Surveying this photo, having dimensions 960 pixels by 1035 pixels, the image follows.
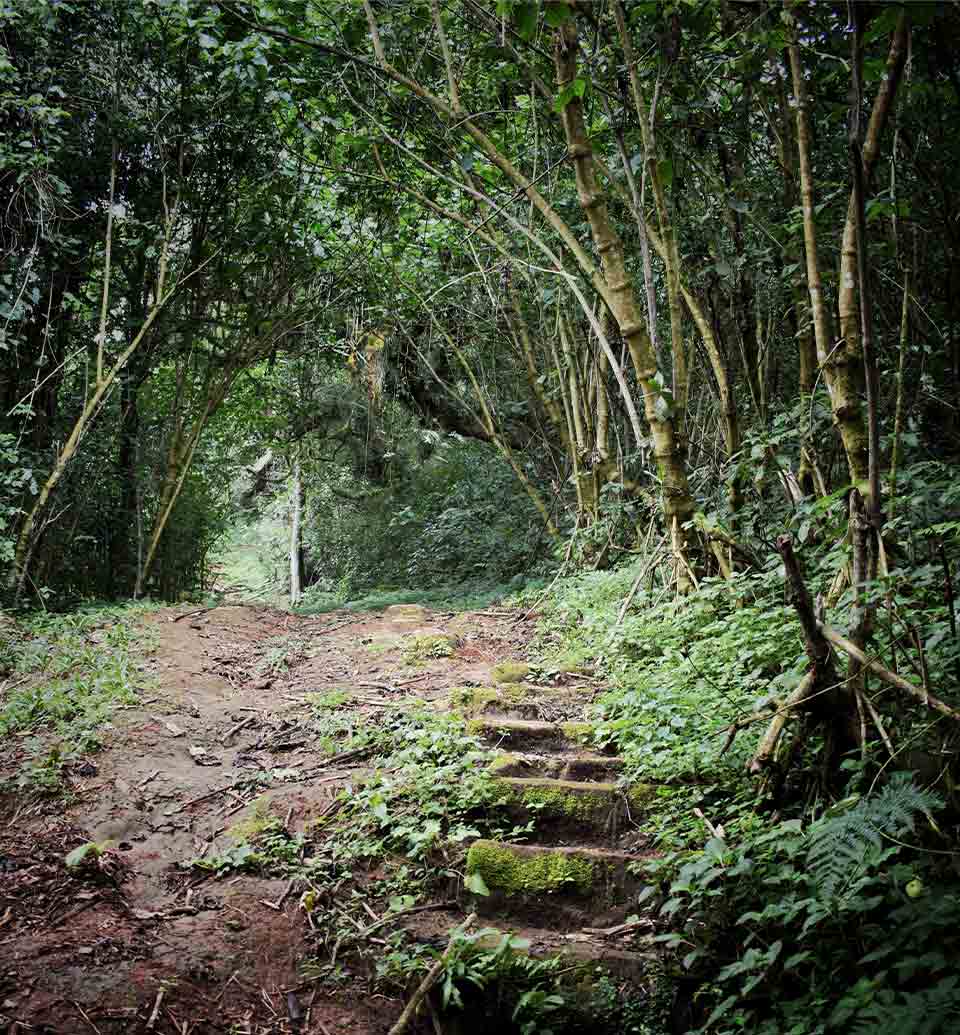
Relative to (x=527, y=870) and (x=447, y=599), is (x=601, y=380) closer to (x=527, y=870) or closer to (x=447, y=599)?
(x=447, y=599)

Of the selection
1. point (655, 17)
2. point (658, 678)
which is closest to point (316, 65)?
point (655, 17)

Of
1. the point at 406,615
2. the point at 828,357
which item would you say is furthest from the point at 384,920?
the point at 406,615

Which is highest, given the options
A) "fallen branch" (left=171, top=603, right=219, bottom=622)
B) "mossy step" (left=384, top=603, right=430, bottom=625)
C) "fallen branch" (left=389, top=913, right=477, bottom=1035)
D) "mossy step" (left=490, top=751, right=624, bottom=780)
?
"fallen branch" (left=171, top=603, right=219, bottom=622)

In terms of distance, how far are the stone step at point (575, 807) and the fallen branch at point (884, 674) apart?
1060 millimetres

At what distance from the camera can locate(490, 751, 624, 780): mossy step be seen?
3.48 meters

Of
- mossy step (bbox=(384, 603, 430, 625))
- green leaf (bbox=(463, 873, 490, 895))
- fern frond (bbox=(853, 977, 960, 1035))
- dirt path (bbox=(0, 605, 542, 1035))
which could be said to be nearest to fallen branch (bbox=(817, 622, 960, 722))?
fern frond (bbox=(853, 977, 960, 1035))

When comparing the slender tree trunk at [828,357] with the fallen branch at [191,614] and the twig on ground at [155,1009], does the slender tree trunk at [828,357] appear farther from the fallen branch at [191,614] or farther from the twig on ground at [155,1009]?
the fallen branch at [191,614]

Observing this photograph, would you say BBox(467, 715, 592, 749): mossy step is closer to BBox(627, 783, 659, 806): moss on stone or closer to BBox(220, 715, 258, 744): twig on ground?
BBox(627, 783, 659, 806): moss on stone

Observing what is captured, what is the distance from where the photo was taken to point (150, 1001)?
2414 millimetres

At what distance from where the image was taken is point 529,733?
12.6 feet

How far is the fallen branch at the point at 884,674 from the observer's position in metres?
2.23

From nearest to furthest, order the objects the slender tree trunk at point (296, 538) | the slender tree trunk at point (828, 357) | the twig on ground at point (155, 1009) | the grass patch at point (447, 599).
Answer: the twig on ground at point (155, 1009) → the slender tree trunk at point (828, 357) → the grass patch at point (447, 599) → the slender tree trunk at point (296, 538)

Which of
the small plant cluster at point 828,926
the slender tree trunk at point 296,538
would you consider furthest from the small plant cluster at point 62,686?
the slender tree trunk at point 296,538

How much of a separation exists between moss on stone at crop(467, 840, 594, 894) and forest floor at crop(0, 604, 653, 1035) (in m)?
0.17
